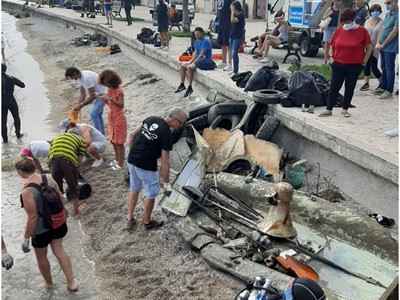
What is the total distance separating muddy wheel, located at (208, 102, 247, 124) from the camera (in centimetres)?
872

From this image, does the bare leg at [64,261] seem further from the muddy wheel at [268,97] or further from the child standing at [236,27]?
the child standing at [236,27]

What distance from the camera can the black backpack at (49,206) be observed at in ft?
16.4

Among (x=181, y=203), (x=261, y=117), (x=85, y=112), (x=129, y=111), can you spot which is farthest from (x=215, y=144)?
(x=85, y=112)

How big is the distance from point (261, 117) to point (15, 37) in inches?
1257

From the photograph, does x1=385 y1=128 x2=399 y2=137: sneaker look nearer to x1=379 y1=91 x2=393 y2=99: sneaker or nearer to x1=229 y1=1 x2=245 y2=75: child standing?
x1=379 y1=91 x2=393 y2=99: sneaker

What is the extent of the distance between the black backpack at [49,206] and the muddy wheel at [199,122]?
4.12 metres

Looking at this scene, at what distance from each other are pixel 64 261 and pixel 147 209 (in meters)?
1.46

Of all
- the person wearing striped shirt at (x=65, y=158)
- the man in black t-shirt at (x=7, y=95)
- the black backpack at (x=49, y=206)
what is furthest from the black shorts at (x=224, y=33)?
the black backpack at (x=49, y=206)

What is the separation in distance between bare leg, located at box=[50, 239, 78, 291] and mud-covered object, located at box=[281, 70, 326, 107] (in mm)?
4767

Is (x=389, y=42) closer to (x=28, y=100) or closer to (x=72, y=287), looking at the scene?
(x=72, y=287)

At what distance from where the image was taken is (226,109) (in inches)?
348

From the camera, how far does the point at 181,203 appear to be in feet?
22.5

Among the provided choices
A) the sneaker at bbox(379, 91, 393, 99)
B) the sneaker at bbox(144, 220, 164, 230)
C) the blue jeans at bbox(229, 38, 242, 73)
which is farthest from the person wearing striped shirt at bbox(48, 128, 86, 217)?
the sneaker at bbox(379, 91, 393, 99)

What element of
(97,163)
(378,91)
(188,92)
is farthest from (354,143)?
(188,92)
